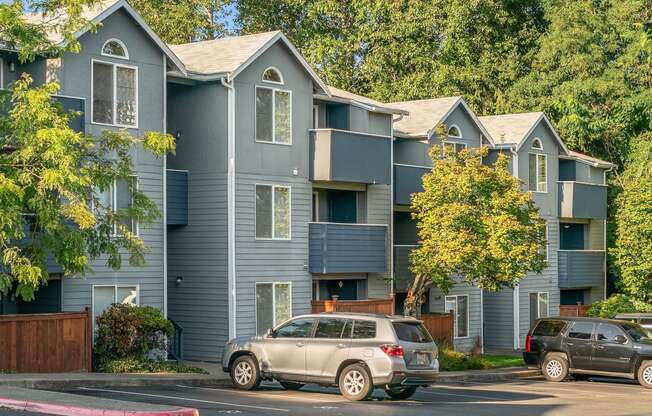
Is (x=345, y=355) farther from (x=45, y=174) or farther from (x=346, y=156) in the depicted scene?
Result: (x=346, y=156)

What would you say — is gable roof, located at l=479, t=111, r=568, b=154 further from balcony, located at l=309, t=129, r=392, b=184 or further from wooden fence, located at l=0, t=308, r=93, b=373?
Answer: wooden fence, located at l=0, t=308, r=93, b=373

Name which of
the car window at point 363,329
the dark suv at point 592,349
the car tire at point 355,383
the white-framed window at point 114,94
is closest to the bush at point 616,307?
the dark suv at point 592,349

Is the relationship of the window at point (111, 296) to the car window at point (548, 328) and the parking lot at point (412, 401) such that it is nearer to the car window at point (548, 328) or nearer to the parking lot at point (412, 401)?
the parking lot at point (412, 401)

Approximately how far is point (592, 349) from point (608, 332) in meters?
0.62

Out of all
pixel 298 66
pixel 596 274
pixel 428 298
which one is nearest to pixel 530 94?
pixel 596 274

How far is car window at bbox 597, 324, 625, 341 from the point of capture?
31719mm

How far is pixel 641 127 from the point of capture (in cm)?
5094

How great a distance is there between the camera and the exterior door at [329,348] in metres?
23.9

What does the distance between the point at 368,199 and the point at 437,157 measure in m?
2.60

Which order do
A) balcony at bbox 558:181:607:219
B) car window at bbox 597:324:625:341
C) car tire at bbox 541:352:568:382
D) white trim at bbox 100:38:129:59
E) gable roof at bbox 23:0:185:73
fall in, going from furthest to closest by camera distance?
balcony at bbox 558:181:607:219, car tire at bbox 541:352:568:382, car window at bbox 597:324:625:341, white trim at bbox 100:38:129:59, gable roof at bbox 23:0:185:73

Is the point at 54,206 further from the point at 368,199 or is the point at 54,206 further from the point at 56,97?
the point at 368,199

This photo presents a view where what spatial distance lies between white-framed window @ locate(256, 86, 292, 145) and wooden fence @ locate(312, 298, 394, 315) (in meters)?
4.74

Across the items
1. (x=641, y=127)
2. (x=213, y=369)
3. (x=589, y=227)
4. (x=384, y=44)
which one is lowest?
(x=213, y=369)

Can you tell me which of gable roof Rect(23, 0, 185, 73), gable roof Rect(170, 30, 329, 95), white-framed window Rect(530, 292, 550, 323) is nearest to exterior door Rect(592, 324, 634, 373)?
gable roof Rect(170, 30, 329, 95)
